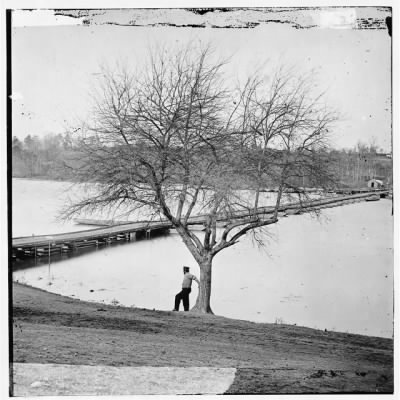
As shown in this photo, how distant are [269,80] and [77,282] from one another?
10.2ft

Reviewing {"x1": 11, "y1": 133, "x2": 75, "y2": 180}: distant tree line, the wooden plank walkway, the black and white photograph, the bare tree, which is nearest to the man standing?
the black and white photograph

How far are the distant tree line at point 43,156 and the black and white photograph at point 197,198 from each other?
2 cm

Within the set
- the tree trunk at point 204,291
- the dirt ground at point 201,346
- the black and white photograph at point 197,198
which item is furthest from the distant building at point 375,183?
the tree trunk at point 204,291

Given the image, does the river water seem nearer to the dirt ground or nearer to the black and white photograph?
the black and white photograph

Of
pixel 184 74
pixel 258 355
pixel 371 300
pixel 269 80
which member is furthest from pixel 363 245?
pixel 184 74

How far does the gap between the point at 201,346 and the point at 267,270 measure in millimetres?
1112

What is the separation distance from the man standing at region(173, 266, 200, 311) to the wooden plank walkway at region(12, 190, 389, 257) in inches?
22.6

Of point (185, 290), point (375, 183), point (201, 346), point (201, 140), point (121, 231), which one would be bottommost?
point (201, 346)

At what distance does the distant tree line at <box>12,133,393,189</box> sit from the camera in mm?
6773

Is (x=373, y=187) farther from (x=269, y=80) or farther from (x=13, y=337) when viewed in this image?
(x=13, y=337)

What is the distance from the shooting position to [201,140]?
7055mm

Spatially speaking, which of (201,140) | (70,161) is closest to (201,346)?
(201,140)

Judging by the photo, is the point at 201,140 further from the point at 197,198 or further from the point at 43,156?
the point at 43,156

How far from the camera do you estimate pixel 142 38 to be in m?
6.87
